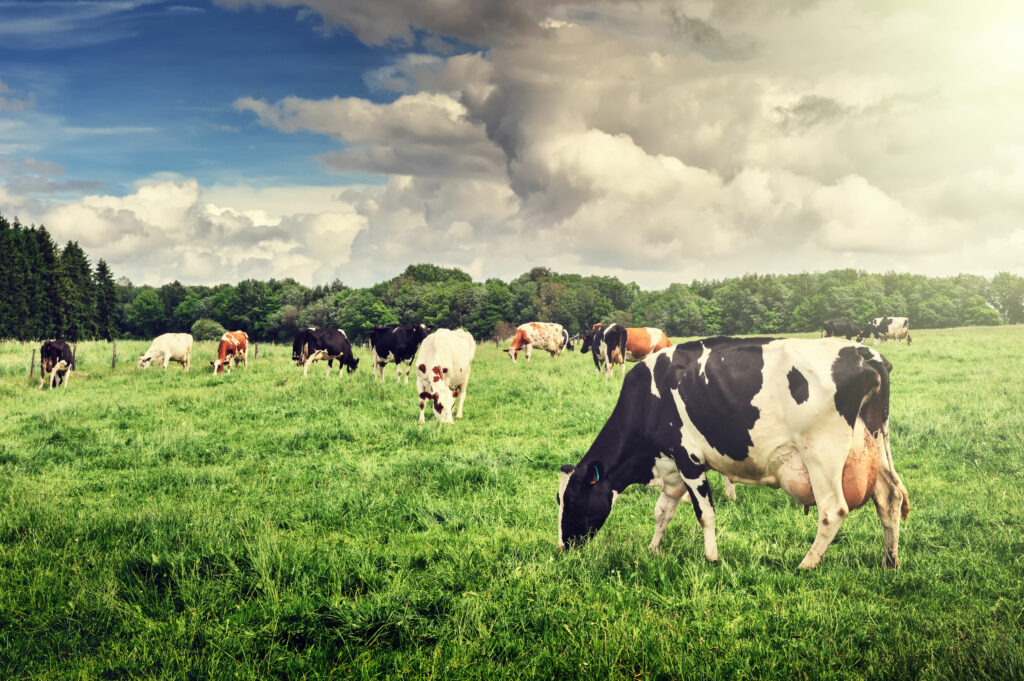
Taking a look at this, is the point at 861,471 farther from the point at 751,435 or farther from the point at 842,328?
the point at 842,328

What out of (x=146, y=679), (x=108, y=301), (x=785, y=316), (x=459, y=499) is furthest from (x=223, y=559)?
(x=785, y=316)

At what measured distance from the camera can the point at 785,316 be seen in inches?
3767

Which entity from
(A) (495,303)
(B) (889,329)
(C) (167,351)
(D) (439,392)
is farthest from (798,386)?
(A) (495,303)

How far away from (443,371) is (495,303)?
69.7 metres

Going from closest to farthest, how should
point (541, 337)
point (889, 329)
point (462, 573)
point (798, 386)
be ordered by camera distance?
point (798, 386) < point (462, 573) < point (541, 337) < point (889, 329)

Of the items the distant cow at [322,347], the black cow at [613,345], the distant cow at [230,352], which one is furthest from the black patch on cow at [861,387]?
the distant cow at [230,352]

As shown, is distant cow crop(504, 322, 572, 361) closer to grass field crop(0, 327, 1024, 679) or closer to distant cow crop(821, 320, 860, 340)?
grass field crop(0, 327, 1024, 679)

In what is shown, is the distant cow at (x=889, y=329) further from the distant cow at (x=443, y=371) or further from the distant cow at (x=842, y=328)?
the distant cow at (x=443, y=371)

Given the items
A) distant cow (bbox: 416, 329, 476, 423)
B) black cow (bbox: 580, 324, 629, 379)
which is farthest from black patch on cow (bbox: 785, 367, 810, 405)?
black cow (bbox: 580, 324, 629, 379)

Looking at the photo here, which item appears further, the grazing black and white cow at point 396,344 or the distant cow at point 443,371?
the grazing black and white cow at point 396,344

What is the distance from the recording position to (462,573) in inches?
224

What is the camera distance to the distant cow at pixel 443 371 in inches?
576

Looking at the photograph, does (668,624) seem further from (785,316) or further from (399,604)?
(785,316)

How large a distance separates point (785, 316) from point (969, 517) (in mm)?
97440
